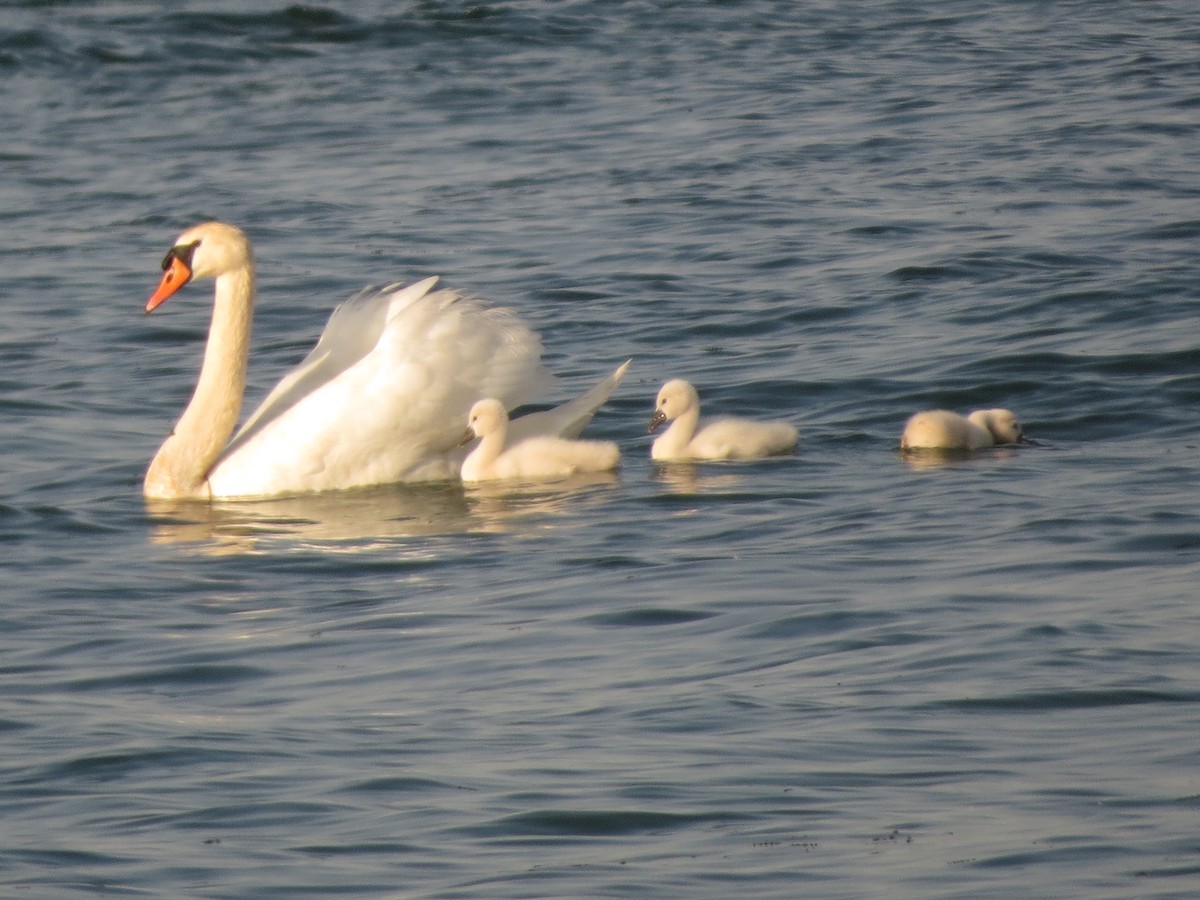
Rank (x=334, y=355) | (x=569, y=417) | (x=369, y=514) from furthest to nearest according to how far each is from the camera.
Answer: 1. (x=334, y=355)
2. (x=569, y=417)
3. (x=369, y=514)

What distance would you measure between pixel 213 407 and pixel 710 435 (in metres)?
2.25

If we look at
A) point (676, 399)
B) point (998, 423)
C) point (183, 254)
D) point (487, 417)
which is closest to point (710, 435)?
point (676, 399)

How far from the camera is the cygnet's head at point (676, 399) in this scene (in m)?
10.2

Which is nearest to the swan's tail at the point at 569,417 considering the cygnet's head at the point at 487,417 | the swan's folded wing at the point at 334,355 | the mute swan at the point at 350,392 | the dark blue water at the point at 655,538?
the mute swan at the point at 350,392

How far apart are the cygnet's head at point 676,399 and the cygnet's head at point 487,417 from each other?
2.29 ft

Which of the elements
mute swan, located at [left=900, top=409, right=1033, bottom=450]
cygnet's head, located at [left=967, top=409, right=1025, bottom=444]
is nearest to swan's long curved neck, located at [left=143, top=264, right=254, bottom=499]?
mute swan, located at [left=900, top=409, right=1033, bottom=450]

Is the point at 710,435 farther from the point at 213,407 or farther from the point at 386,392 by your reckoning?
the point at 213,407

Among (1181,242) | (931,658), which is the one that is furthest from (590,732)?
(1181,242)

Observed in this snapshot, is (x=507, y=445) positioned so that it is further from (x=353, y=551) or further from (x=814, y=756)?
(x=814, y=756)

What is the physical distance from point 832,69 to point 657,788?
16727mm

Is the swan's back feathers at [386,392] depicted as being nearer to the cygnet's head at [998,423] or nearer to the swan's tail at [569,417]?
the swan's tail at [569,417]

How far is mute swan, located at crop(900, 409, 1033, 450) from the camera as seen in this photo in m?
9.91

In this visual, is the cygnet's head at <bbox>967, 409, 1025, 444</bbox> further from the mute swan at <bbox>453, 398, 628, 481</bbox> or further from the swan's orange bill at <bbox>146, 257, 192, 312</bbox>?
the swan's orange bill at <bbox>146, 257, 192, 312</bbox>

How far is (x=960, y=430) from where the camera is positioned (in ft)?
32.7
